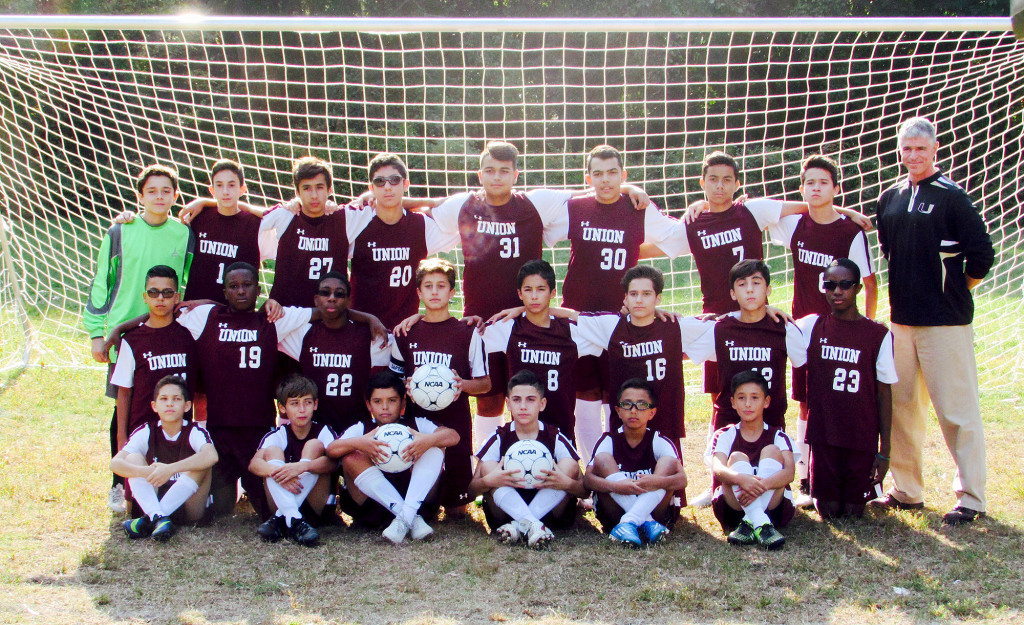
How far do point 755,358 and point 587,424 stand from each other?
40.3 inches

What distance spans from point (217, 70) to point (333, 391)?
1090cm

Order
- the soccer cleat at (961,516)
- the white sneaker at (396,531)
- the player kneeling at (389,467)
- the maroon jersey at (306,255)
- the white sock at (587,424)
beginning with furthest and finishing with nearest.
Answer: the white sock at (587,424)
the maroon jersey at (306,255)
the soccer cleat at (961,516)
the player kneeling at (389,467)
the white sneaker at (396,531)

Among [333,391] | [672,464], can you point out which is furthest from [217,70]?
[672,464]

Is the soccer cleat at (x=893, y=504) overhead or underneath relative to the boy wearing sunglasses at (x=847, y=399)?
underneath

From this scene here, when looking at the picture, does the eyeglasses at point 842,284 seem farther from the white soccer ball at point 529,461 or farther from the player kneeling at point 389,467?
the player kneeling at point 389,467

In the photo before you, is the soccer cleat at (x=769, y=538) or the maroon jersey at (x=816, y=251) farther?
the maroon jersey at (x=816, y=251)

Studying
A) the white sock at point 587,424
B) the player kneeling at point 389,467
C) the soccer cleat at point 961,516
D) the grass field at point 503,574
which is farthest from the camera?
the white sock at point 587,424

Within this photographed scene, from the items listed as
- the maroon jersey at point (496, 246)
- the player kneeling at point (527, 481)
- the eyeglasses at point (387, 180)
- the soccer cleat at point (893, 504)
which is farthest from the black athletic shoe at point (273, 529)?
the soccer cleat at point (893, 504)

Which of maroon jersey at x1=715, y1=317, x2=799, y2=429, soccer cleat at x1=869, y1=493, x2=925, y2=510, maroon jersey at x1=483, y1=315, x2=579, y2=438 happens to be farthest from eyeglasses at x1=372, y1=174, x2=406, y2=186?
soccer cleat at x1=869, y1=493, x2=925, y2=510

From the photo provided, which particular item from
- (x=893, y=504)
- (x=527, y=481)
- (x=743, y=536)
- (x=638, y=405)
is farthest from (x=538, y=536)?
(x=893, y=504)

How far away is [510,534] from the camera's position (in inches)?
164

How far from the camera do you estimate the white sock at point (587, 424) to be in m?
5.07

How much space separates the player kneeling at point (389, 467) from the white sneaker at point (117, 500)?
1131mm

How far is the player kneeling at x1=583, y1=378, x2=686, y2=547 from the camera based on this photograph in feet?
13.7
